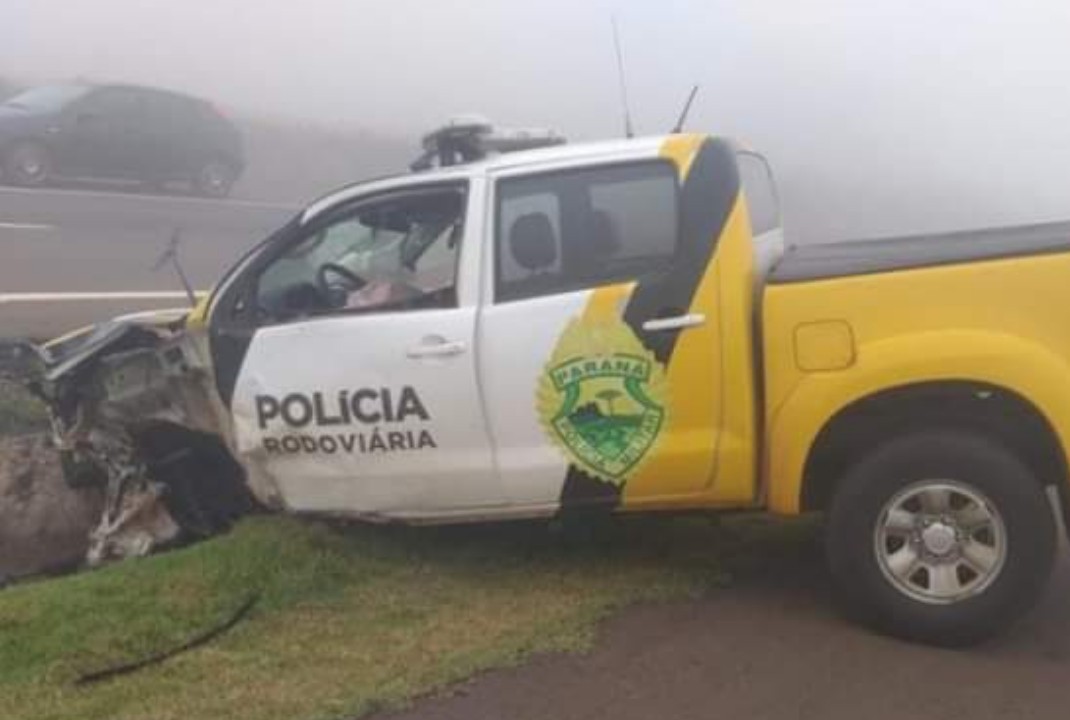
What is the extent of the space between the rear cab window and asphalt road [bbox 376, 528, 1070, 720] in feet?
3.88

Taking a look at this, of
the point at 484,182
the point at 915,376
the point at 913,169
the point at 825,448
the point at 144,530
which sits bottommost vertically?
the point at 913,169

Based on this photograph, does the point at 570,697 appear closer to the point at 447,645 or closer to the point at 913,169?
the point at 447,645

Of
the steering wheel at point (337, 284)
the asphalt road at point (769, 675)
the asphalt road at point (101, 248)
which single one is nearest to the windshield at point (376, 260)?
the steering wheel at point (337, 284)

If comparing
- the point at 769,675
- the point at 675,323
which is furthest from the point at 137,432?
the point at 769,675

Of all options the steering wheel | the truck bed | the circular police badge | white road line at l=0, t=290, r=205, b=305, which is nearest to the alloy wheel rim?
the truck bed

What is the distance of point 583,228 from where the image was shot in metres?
4.95

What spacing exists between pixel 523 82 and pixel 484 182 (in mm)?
18012

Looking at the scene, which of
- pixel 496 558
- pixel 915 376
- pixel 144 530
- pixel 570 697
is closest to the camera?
pixel 570 697

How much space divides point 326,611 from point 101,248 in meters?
10.6

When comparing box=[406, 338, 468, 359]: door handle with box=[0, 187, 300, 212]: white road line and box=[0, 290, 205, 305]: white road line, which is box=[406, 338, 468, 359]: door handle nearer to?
box=[0, 290, 205, 305]: white road line

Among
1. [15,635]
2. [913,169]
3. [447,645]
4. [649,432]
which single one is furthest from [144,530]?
[913,169]

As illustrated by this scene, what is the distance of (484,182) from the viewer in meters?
5.07

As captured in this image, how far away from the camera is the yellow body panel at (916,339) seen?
14.4ft

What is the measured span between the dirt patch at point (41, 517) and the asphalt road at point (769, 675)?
120 inches
